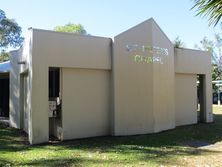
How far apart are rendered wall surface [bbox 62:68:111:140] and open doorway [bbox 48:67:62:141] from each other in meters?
0.26

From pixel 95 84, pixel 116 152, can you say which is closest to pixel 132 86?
pixel 95 84

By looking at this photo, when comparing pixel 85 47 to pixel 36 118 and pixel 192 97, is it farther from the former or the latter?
pixel 192 97

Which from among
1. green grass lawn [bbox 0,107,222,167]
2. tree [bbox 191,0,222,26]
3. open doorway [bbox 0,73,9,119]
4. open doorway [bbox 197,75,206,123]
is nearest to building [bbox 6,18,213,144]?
green grass lawn [bbox 0,107,222,167]

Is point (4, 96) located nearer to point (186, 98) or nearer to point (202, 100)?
point (186, 98)

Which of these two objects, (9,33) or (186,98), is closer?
(186,98)

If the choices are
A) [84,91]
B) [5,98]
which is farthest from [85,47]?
[5,98]

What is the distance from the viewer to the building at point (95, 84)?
11.7m

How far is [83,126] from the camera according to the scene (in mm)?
12773

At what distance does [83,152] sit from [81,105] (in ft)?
10.4

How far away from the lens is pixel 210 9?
11.1 feet

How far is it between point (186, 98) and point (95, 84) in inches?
265

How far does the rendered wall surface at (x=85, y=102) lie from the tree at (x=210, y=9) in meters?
9.24

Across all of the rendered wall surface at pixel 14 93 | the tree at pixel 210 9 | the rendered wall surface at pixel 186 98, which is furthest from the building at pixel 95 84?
the tree at pixel 210 9

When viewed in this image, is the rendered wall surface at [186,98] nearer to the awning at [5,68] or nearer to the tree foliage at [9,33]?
the awning at [5,68]
